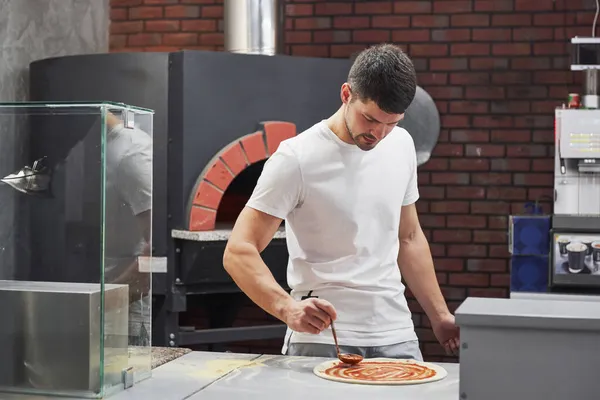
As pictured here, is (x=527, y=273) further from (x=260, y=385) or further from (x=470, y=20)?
(x=260, y=385)

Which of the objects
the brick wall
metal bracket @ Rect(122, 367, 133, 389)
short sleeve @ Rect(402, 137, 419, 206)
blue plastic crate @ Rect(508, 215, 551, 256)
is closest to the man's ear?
short sleeve @ Rect(402, 137, 419, 206)

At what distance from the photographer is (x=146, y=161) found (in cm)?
228

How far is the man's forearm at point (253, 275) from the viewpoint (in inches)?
99.0

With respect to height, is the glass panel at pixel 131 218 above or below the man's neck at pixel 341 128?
below

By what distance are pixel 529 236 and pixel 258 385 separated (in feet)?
8.82

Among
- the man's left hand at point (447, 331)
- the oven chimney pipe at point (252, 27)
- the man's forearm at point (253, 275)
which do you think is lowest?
the man's left hand at point (447, 331)

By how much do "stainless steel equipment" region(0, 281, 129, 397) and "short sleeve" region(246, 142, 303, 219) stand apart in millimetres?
558

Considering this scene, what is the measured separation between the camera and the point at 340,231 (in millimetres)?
2611

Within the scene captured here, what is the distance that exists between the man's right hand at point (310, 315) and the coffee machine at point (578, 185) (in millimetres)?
2463

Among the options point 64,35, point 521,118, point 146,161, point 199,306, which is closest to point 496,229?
point 521,118

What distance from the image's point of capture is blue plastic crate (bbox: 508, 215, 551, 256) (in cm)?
455

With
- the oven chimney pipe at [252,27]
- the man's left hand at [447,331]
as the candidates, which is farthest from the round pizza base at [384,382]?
the oven chimney pipe at [252,27]

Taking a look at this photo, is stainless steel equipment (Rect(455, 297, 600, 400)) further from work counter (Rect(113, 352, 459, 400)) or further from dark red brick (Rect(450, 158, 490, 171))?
dark red brick (Rect(450, 158, 490, 171))

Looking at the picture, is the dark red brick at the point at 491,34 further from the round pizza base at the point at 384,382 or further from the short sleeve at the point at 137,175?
the short sleeve at the point at 137,175
